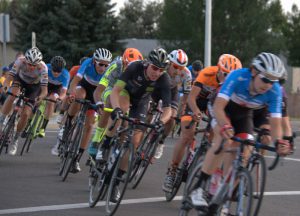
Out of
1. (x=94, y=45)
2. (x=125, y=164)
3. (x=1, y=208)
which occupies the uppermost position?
(x=94, y=45)

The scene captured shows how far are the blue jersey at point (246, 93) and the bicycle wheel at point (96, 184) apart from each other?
2.06m

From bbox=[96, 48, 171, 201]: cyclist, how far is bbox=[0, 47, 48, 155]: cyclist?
3.56m

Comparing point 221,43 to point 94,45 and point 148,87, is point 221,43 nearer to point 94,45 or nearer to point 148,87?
point 94,45

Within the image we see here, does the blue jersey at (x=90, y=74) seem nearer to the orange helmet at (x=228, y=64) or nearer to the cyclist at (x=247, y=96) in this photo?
the orange helmet at (x=228, y=64)

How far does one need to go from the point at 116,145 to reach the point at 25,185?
232cm

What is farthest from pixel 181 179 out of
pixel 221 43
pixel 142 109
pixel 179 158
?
pixel 221 43

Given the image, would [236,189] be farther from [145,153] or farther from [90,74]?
[90,74]

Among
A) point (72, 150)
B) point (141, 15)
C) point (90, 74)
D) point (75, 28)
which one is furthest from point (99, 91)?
point (141, 15)

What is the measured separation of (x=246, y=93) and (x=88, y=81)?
547 cm

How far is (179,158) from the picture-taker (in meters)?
9.35

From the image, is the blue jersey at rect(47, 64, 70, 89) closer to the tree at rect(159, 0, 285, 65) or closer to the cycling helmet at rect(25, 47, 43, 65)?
the cycling helmet at rect(25, 47, 43, 65)

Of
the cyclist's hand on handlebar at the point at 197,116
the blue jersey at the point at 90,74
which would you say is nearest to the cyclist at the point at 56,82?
the blue jersey at the point at 90,74

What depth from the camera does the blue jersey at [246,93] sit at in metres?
6.81

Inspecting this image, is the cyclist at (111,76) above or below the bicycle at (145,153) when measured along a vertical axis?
above
